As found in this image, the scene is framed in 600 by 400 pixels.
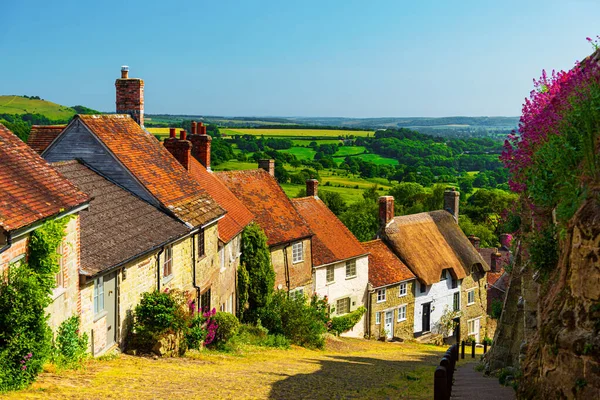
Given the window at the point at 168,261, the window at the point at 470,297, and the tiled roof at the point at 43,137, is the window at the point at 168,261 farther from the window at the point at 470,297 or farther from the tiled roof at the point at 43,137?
the window at the point at 470,297

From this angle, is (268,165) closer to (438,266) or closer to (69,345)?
(438,266)

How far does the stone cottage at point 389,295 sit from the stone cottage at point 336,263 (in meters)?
0.94

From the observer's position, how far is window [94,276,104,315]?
1638cm

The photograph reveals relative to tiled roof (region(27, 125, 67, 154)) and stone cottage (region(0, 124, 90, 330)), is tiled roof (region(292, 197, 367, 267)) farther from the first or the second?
stone cottage (region(0, 124, 90, 330))

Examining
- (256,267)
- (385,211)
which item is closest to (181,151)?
(256,267)

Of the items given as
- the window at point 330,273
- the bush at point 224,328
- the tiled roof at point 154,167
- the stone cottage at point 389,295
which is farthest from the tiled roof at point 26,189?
the stone cottage at point 389,295

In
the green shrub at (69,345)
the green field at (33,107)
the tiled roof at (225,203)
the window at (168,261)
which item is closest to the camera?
the green shrub at (69,345)

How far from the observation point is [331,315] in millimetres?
38969

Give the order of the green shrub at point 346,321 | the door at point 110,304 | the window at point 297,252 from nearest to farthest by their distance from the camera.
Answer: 1. the door at point 110,304
2. the window at point 297,252
3. the green shrub at point 346,321

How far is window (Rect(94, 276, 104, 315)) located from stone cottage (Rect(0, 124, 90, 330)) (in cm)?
93

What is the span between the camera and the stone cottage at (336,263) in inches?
1506

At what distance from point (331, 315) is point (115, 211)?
850 inches

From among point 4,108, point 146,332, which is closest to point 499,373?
point 146,332

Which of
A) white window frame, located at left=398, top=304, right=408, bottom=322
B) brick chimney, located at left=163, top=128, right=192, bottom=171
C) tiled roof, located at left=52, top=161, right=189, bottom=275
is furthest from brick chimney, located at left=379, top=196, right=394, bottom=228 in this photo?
tiled roof, located at left=52, top=161, right=189, bottom=275
